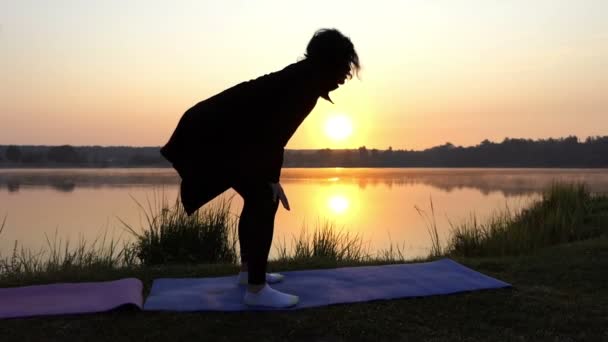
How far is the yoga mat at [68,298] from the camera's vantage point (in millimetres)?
2324

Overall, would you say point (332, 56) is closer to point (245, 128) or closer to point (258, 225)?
point (245, 128)

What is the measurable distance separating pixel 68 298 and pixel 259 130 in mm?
1234

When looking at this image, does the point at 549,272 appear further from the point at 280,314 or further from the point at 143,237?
the point at 143,237

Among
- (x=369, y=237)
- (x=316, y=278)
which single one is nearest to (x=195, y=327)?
(x=316, y=278)

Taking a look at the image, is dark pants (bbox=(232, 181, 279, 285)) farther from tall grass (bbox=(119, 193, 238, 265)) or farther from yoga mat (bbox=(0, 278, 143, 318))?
tall grass (bbox=(119, 193, 238, 265))

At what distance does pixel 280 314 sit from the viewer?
229cm

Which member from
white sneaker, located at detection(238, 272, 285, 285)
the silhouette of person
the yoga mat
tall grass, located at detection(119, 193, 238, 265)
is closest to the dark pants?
the silhouette of person

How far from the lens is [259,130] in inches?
94.0

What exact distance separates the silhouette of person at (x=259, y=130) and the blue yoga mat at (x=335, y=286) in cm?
20

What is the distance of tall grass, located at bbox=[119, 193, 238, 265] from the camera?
4.47 m

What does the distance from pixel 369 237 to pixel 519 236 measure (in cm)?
317

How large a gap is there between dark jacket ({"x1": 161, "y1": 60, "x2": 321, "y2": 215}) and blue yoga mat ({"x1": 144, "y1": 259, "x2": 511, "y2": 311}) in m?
0.57

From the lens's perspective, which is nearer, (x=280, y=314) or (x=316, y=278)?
(x=280, y=314)

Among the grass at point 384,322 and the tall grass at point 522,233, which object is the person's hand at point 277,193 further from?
the tall grass at point 522,233
